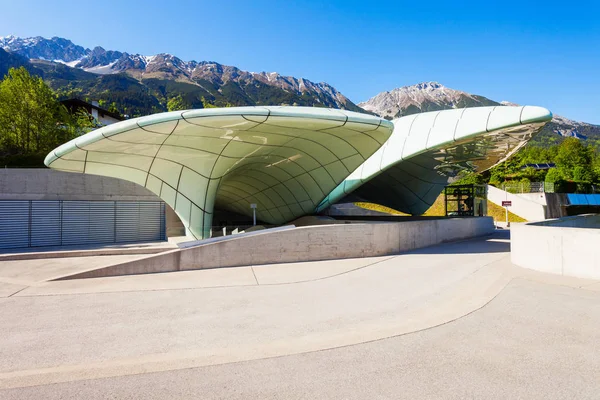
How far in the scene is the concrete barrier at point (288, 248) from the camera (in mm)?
10250

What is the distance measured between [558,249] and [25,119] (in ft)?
142

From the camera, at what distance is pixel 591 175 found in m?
56.6

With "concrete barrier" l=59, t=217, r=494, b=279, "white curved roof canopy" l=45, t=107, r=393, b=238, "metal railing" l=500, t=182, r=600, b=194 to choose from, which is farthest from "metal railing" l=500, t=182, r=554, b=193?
"concrete barrier" l=59, t=217, r=494, b=279

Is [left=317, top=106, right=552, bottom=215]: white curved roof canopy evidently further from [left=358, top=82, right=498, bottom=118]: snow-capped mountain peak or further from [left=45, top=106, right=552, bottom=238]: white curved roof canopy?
[left=358, top=82, right=498, bottom=118]: snow-capped mountain peak

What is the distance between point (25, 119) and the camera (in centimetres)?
3338

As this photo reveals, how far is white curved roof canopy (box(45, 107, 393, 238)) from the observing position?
10625 millimetres

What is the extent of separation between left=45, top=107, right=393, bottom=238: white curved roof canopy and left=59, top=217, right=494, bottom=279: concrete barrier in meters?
3.71

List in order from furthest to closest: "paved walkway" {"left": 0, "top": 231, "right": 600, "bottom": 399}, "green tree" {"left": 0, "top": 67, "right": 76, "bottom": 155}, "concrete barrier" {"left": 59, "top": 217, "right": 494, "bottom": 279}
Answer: "green tree" {"left": 0, "top": 67, "right": 76, "bottom": 155}
"concrete barrier" {"left": 59, "top": 217, "right": 494, "bottom": 279}
"paved walkway" {"left": 0, "top": 231, "right": 600, "bottom": 399}

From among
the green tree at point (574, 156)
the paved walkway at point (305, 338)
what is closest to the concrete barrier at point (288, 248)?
the paved walkway at point (305, 338)

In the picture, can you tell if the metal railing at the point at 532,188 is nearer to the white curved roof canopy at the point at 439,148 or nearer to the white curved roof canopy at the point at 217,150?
the white curved roof canopy at the point at 439,148

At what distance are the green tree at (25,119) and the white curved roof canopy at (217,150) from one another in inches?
1044

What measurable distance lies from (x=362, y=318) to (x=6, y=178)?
2232cm

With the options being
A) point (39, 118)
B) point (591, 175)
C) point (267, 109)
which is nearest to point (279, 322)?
point (267, 109)

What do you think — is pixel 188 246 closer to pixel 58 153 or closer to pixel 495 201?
pixel 58 153
